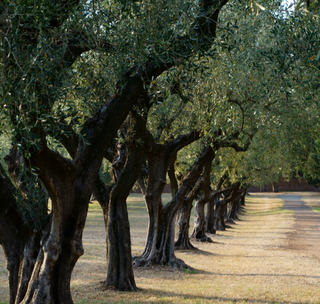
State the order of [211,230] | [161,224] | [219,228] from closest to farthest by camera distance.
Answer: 1. [161,224]
2. [211,230]
3. [219,228]

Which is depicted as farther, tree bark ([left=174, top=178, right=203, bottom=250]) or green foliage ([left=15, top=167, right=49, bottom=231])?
tree bark ([left=174, top=178, right=203, bottom=250])

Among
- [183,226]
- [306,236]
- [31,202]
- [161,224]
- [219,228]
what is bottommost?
[306,236]

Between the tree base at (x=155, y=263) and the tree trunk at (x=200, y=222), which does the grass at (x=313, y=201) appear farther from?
the tree base at (x=155, y=263)

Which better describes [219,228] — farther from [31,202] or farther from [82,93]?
[82,93]

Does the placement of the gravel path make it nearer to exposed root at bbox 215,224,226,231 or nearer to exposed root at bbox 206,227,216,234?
exposed root at bbox 206,227,216,234

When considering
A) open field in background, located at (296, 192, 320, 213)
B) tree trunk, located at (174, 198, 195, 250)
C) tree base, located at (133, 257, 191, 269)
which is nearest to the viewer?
tree base, located at (133, 257, 191, 269)

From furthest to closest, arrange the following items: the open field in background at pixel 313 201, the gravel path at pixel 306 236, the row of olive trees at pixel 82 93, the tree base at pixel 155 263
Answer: the open field in background at pixel 313 201 < the gravel path at pixel 306 236 < the tree base at pixel 155 263 < the row of olive trees at pixel 82 93

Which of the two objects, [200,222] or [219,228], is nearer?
[200,222]

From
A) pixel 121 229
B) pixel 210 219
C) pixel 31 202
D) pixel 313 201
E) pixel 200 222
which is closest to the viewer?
pixel 31 202

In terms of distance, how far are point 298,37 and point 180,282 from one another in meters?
7.74

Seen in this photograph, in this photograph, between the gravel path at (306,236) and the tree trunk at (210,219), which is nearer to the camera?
the gravel path at (306,236)

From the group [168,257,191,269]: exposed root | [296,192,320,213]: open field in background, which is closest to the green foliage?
[168,257,191,269]: exposed root

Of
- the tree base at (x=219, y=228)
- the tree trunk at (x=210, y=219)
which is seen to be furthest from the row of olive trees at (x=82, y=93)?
the tree base at (x=219, y=228)

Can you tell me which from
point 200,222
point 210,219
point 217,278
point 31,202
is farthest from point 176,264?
point 210,219
